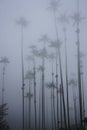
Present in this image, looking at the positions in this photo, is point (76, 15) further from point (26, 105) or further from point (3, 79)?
point (26, 105)

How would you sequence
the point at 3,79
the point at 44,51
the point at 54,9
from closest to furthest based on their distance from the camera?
the point at 54,9
the point at 44,51
the point at 3,79

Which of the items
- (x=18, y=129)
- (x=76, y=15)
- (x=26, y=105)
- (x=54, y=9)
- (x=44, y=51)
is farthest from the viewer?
(x=18, y=129)

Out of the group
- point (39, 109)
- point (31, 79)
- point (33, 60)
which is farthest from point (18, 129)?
point (33, 60)

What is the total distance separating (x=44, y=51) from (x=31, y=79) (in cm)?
920

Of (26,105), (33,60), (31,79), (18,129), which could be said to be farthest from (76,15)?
(18,129)

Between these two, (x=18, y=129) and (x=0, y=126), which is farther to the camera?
(x=18, y=129)

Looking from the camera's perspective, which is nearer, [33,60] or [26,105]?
[33,60]

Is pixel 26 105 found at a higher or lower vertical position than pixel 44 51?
lower

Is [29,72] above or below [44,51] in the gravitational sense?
below

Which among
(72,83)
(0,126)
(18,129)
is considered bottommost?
(18,129)

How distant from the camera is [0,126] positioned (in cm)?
3462

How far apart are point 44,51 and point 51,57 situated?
207 cm

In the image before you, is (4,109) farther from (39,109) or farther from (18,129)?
(18,129)

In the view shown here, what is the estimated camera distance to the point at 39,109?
4156 centimetres
